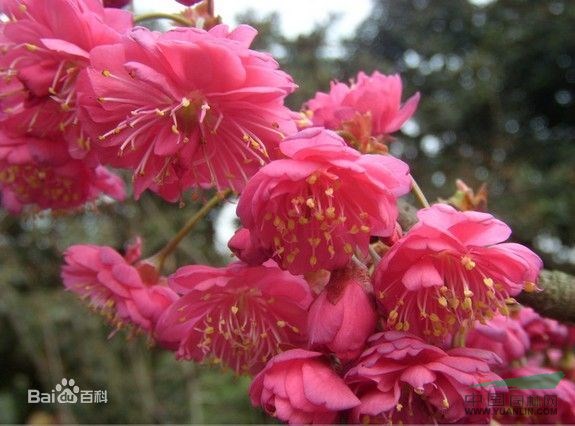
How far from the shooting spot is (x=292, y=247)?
75 centimetres

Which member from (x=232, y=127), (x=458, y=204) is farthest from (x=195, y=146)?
(x=458, y=204)

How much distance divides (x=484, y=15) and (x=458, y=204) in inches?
248

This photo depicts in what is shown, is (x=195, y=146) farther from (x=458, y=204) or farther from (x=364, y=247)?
(x=458, y=204)

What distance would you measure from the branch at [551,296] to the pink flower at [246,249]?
9.0 inches

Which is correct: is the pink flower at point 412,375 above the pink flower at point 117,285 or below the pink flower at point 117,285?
above

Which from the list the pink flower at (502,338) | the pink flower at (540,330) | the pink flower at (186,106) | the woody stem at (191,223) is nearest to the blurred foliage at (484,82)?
the pink flower at (540,330)

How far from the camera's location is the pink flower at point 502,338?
1.00 meters

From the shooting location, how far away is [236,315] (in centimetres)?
89

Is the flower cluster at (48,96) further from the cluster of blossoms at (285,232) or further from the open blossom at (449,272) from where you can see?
→ the open blossom at (449,272)

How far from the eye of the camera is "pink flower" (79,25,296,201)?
0.71 m

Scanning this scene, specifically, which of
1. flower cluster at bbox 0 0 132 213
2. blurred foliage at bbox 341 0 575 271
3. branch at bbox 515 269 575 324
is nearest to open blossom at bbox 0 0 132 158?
flower cluster at bbox 0 0 132 213

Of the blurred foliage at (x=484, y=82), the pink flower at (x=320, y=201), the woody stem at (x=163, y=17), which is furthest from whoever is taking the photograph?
the blurred foliage at (x=484, y=82)

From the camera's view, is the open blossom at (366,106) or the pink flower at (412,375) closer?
the pink flower at (412,375)

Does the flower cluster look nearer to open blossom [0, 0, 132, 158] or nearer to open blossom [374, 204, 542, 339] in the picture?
open blossom [0, 0, 132, 158]
